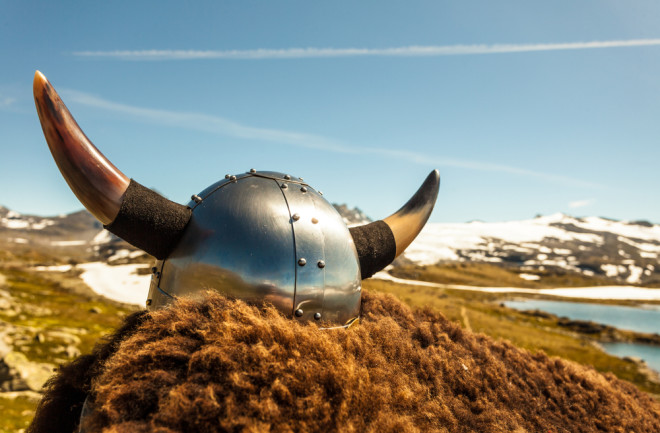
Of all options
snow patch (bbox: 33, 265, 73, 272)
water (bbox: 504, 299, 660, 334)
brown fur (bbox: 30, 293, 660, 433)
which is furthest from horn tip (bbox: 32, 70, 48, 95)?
snow patch (bbox: 33, 265, 73, 272)

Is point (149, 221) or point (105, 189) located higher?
point (105, 189)

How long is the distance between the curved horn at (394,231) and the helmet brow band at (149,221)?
1862 millimetres

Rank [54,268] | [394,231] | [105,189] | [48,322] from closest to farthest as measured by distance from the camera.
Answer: [105,189] < [394,231] < [48,322] < [54,268]

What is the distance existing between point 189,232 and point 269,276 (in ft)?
2.84

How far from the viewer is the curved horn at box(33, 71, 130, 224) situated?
2.84 meters

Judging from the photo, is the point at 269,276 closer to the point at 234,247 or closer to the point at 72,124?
the point at 234,247

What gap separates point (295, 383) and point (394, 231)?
2496 mm

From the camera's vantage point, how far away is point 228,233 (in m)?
3.32

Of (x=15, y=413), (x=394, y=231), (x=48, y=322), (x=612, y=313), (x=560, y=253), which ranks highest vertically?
(x=394, y=231)

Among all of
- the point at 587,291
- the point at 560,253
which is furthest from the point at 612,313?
the point at 560,253

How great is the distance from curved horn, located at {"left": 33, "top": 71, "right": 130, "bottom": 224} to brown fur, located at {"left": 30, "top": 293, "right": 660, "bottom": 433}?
0.99 m

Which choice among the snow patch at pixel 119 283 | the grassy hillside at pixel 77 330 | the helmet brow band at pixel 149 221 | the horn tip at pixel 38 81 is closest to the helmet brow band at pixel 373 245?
the grassy hillside at pixel 77 330

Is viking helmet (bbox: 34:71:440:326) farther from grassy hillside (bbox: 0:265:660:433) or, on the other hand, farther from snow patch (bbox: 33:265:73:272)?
snow patch (bbox: 33:265:73:272)

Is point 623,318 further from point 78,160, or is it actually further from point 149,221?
point 78,160
